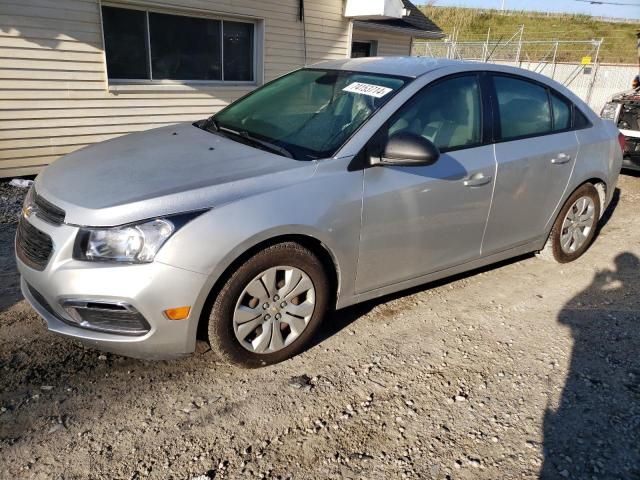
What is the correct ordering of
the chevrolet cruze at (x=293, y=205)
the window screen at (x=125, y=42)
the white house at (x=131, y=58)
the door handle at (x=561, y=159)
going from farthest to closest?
the window screen at (x=125, y=42) → the white house at (x=131, y=58) → the door handle at (x=561, y=159) → the chevrolet cruze at (x=293, y=205)

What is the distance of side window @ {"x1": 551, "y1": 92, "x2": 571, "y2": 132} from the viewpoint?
164 inches

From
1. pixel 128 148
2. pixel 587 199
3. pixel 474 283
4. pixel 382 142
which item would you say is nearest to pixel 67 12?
pixel 128 148

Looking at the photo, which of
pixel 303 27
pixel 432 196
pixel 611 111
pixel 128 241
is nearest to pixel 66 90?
pixel 303 27

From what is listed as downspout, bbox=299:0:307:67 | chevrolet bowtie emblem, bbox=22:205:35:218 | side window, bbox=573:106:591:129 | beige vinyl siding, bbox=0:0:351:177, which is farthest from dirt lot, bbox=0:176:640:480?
downspout, bbox=299:0:307:67

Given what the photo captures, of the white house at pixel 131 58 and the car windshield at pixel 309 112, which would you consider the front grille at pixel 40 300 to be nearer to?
the car windshield at pixel 309 112

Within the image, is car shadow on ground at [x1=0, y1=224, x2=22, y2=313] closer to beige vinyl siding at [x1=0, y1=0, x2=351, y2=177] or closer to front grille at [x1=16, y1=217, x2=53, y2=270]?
front grille at [x1=16, y1=217, x2=53, y2=270]

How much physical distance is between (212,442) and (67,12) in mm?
6140

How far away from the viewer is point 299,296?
2934mm

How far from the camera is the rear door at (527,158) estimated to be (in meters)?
3.70

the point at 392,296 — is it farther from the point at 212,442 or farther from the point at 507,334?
the point at 212,442

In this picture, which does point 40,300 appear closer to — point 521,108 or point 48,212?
point 48,212

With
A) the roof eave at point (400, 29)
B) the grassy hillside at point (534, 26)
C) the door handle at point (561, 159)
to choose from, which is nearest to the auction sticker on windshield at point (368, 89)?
the door handle at point (561, 159)

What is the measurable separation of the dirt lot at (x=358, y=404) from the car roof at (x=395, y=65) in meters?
1.65

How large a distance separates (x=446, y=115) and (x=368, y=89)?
0.56 m
